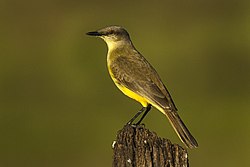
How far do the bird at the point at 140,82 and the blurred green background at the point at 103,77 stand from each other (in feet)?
12.7

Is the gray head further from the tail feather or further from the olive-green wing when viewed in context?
the tail feather

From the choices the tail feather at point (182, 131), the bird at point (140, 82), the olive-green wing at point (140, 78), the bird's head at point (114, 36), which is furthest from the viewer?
the bird's head at point (114, 36)

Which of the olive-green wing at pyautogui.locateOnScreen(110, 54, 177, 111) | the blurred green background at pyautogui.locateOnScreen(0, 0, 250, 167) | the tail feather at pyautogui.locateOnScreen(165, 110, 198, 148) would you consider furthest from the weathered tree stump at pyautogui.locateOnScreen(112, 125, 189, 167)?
the blurred green background at pyautogui.locateOnScreen(0, 0, 250, 167)

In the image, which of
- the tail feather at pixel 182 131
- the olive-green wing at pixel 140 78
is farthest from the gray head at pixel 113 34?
the tail feather at pixel 182 131

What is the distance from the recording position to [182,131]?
8.05m

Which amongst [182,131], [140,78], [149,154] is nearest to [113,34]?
[140,78]

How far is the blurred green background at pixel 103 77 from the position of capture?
1486 cm

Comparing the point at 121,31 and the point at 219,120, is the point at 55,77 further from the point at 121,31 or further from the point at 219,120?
the point at 121,31

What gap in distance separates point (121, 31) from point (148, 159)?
13.4 feet

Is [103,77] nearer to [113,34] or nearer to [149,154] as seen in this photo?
[113,34]

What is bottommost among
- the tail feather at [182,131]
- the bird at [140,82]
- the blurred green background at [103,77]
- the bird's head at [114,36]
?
the blurred green background at [103,77]

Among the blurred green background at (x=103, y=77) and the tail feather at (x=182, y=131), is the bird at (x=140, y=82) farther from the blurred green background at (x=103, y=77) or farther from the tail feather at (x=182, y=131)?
the blurred green background at (x=103, y=77)

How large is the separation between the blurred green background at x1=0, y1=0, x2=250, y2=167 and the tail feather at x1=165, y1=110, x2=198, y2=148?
16.0ft

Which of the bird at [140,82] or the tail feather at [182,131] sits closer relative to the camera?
the tail feather at [182,131]
